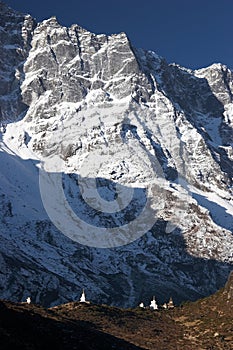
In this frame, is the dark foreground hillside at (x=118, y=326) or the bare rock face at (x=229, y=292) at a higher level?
the bare rock face at (x=229, y=292)

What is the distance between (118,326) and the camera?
262 feet

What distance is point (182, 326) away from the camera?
84250mm

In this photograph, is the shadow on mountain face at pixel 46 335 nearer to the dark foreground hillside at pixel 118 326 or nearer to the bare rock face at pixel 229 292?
the dark foreground hillside at pixel 118 326

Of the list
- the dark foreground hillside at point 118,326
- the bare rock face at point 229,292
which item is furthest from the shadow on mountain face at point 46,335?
the bare rock face at point 229,292

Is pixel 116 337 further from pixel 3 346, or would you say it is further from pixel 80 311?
pixel 3 346

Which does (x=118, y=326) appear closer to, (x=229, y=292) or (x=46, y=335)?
(x=229, y=292)

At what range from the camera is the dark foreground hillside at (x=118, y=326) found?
50.1m

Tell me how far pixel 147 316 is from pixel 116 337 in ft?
75.0

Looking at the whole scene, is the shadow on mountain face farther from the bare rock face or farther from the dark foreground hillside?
the bare rock face

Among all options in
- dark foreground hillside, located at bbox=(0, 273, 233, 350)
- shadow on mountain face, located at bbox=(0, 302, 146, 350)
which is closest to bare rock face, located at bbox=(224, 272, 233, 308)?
dark foreground hillside, located at bbox=(0, 273, 233, 350)

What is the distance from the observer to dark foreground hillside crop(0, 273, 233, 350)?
164 ft

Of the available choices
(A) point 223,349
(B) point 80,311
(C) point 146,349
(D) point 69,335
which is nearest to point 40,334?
(D) point 69,335

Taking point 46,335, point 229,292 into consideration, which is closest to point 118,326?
point 229,292

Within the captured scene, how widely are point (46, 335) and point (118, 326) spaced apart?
30.0 metres
